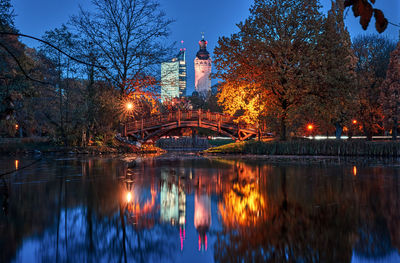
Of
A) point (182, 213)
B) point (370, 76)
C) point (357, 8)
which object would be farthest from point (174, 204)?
point (370, 76)

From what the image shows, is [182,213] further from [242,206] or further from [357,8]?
[357,8]

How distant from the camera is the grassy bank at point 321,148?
2027 cm

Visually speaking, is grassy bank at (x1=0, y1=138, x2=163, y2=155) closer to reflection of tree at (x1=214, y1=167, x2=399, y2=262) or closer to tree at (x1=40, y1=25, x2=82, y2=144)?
tree at (x1=40, y1=25, x2=82, y2=144)

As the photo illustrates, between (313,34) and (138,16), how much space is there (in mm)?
15869

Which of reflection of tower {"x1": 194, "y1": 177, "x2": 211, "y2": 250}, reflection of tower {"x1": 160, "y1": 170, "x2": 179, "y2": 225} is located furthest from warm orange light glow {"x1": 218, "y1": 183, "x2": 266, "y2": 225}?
reflection of tower {"x1": 160, "y1": 170, "x2": 179, "y2": 225}

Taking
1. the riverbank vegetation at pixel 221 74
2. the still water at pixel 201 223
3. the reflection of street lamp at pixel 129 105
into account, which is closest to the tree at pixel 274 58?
the riverbank vegetation at pixel 221 74

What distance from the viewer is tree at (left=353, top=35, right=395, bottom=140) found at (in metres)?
42.7

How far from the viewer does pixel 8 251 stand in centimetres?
367

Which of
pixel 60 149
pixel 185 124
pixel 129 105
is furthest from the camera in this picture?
pixel 185 124

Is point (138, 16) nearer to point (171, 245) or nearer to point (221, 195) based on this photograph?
point (221, 195)

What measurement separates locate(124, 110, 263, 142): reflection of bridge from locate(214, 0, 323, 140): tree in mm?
8655

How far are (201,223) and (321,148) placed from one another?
1849cm

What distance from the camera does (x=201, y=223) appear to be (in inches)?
195

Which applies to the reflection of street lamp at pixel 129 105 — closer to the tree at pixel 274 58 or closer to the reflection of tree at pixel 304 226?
the tree at pixel 274 58
